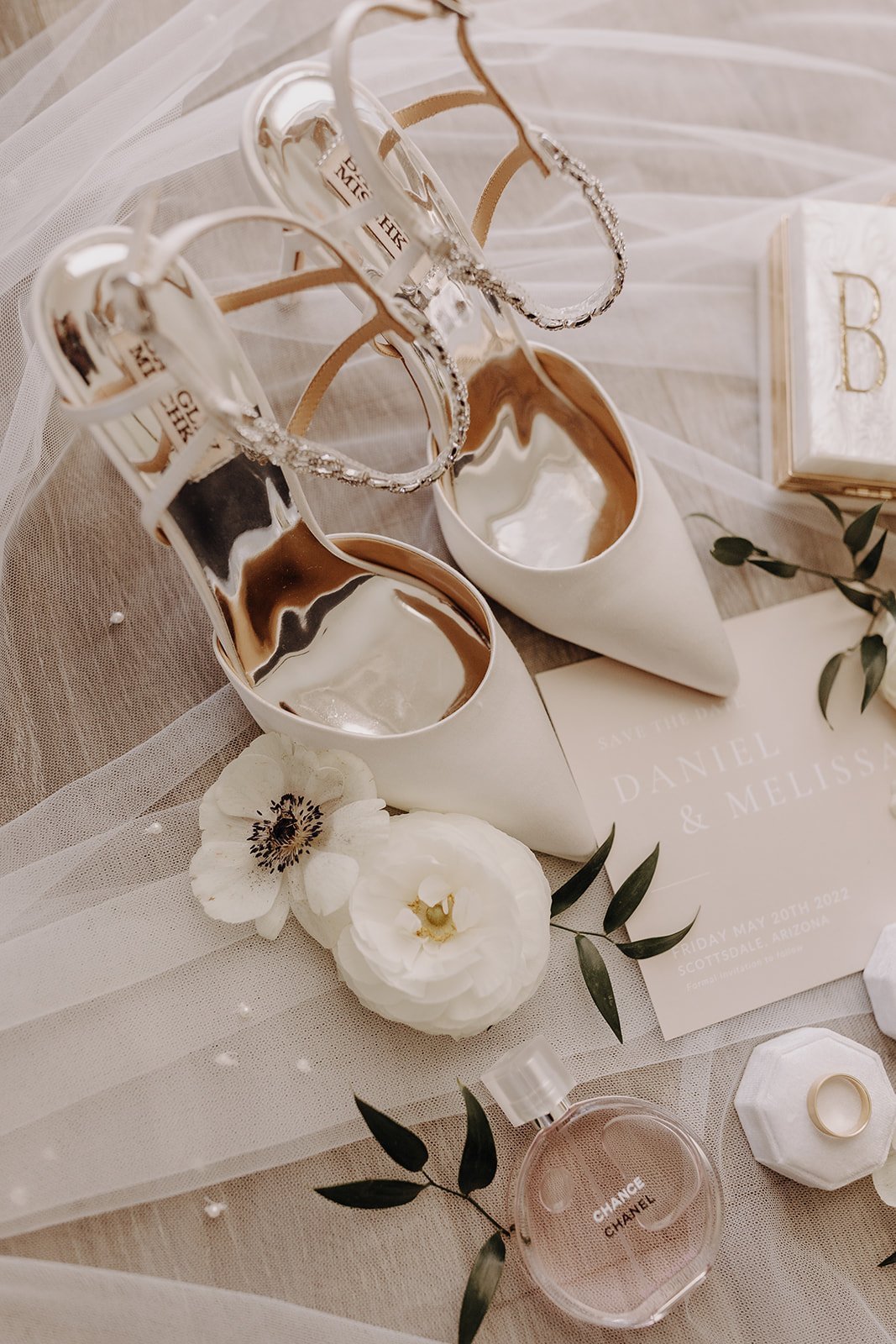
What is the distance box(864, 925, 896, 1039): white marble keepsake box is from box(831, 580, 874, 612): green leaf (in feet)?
0.88

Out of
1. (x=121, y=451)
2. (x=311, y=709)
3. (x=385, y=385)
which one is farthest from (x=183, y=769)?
(x=385, y=385)

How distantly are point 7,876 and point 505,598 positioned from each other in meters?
0.43

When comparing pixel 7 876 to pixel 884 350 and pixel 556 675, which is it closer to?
pixel 556 675

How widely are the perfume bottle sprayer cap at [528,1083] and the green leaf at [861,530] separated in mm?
482

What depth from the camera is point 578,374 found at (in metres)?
0.77

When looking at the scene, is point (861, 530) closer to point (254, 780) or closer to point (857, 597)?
point (857, 597)

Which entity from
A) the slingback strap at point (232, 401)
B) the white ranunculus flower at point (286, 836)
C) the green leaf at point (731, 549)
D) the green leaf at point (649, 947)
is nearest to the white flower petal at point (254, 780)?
the white ranunculus flower at point (286, 836)

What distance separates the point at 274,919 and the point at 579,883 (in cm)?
23

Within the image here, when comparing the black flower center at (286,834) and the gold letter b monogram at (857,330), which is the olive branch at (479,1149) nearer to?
the black flower center at (286,834)

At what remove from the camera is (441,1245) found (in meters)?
0.71

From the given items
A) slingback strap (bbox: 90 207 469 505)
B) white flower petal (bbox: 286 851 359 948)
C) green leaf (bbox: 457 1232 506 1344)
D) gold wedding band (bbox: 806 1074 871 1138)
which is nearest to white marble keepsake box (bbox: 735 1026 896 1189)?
gold wedding band (bbox: 806 1074 871 1138)

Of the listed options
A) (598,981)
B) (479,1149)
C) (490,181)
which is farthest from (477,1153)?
(490,181)

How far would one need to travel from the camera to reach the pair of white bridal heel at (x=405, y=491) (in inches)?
24.2

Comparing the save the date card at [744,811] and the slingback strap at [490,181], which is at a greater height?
the slingback strap at [490,181]
